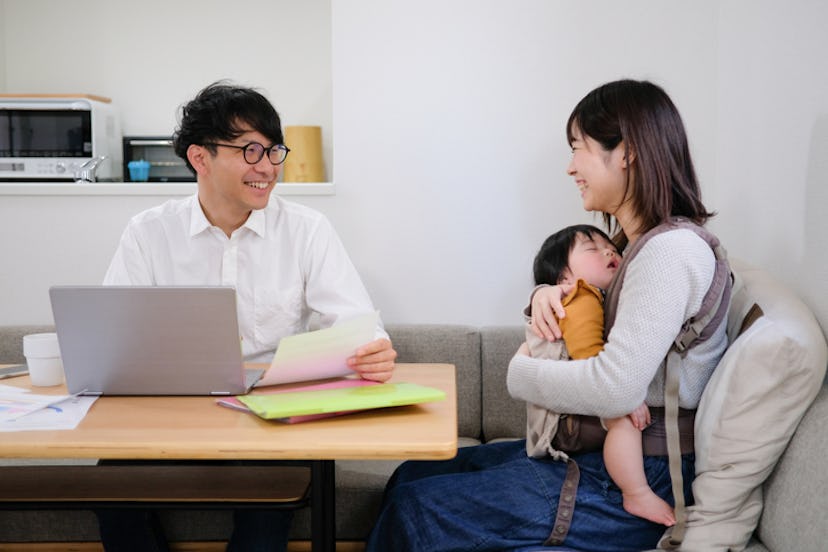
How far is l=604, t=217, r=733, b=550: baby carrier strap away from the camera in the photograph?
1.66 metres

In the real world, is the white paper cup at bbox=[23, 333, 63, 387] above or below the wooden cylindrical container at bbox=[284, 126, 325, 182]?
below

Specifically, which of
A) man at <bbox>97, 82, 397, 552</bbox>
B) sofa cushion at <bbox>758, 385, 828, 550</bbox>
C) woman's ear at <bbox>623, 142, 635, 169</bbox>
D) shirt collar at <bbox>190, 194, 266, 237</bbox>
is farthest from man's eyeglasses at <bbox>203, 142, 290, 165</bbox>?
sofa cushion at <bbox>758, 385, 828, 550</bbox>

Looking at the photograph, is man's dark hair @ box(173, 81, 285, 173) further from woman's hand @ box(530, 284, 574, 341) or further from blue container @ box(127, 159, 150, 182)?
blue container @ box(127, 159, 150, 182)

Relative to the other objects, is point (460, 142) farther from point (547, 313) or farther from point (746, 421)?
point (746, 421)

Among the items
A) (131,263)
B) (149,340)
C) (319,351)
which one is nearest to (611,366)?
(319,351)

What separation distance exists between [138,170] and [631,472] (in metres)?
2.34

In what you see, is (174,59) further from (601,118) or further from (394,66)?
(601,118)

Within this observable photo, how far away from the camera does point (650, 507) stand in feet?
5.48

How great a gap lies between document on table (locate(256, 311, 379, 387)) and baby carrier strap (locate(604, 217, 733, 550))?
549 mm

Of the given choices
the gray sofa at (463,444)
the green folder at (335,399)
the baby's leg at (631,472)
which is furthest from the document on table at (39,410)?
the baby's leg at (631,472)

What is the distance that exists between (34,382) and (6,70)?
2279 mm

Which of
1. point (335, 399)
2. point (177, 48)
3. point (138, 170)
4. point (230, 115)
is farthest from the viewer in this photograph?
point (177, 48)

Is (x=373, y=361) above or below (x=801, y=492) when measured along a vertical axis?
above

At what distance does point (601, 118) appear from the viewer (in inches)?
71.9
